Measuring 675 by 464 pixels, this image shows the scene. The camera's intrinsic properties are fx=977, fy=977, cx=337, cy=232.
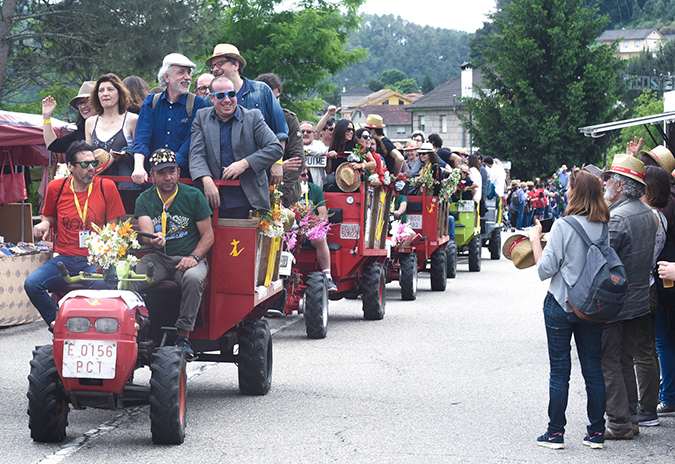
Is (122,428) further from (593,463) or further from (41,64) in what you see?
(41,64)

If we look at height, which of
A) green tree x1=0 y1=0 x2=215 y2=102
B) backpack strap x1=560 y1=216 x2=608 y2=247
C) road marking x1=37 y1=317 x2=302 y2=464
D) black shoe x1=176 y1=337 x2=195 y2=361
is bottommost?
road marking x1=37 y1=317 x2=302 y2=464

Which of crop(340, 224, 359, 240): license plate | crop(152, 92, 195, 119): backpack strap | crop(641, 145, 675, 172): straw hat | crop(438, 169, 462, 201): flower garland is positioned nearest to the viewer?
crop(641, 145, 675, 172): straw hat

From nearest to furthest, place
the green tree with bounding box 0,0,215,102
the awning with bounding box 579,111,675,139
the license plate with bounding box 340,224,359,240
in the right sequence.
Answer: the awning with bounding box 579,111,675,139
the license plate with bounding box 340,224,359,240
the green tree with bounding box 0,0,215,102

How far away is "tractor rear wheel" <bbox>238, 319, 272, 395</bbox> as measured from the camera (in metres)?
7.80

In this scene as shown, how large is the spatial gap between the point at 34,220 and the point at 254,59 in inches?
839

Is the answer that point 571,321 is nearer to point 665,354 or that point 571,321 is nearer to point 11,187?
point 665,354

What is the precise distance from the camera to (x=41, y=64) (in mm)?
22500

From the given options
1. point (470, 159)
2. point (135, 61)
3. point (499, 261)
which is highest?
point (135, 61)

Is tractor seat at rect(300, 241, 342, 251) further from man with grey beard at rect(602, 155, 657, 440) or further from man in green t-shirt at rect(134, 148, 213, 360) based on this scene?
man with grey beard at rect(602, 155, 657, 440)

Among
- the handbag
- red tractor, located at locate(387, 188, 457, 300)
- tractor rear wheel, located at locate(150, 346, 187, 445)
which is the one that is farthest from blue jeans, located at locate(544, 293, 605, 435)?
the handbag

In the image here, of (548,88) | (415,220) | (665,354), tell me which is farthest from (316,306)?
(548,88)

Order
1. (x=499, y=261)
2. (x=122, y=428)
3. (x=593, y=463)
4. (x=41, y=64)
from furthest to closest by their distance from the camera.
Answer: (x=499, y=261)
(x=41, y=64)
(x=122, y=428)
(x=593, y=463)

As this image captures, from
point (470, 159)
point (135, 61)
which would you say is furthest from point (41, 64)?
point (470, 159)

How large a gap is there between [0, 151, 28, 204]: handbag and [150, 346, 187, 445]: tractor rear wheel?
9526 millimetres
